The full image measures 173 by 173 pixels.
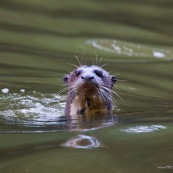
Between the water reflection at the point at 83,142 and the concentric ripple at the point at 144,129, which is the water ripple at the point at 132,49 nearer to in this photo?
the concentric ripple at the point at 144,129

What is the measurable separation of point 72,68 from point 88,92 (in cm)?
268

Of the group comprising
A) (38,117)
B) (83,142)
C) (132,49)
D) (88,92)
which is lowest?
(83,142)

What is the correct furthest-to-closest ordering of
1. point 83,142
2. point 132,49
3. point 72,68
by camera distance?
point 132,49 < point 72,68 < point 83,142

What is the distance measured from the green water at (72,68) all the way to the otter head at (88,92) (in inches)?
6.8

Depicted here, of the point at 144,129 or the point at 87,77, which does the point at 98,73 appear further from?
the point at 144,129

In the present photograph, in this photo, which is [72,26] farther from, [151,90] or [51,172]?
[51,172]

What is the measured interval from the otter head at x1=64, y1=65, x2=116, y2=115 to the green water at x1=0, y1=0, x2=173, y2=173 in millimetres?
173

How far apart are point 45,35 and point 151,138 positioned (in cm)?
594

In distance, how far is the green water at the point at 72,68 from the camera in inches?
120

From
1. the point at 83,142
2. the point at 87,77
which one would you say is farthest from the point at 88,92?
the point at 83,142

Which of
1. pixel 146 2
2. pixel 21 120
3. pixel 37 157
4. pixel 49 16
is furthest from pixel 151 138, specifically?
pixel 146 2

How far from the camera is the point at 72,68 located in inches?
290

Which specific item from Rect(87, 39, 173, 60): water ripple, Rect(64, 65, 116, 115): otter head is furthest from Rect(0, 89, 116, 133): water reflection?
Rect(87, 39, 173, 60): water ripple

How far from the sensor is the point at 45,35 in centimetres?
931
